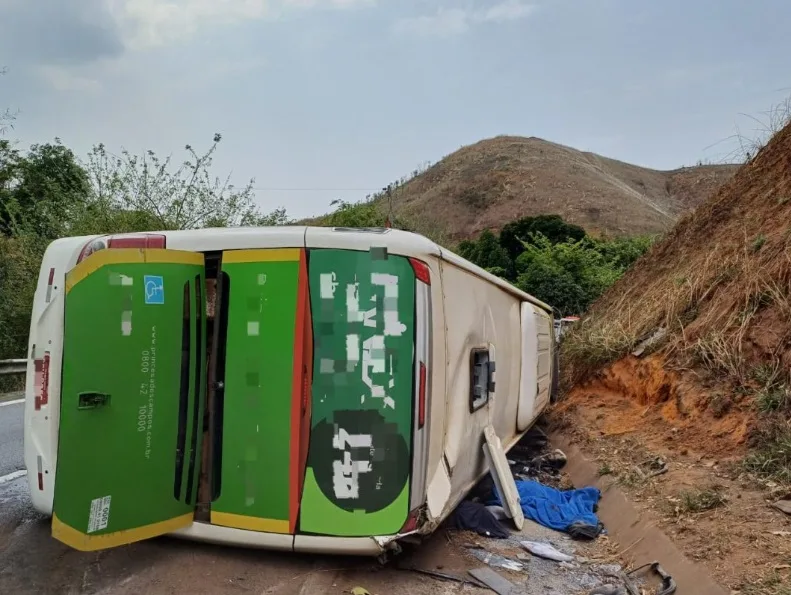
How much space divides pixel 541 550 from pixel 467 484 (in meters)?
0.67

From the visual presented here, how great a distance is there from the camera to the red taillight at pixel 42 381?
3.34 meters

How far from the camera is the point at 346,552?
322 centimetres

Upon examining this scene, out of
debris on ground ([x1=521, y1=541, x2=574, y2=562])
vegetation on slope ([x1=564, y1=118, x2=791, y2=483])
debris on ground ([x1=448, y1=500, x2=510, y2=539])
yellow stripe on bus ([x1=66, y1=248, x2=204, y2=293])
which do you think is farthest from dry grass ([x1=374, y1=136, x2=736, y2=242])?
yellow stripe on bus ([x1=66, y1=248, x2=204, y2=293])

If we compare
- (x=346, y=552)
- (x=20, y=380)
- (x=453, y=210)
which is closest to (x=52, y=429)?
(x=346, y=552)

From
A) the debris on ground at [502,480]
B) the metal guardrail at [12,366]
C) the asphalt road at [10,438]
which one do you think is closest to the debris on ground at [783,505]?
the debris on ground at [502,480]

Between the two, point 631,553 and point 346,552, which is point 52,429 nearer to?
point 346,552

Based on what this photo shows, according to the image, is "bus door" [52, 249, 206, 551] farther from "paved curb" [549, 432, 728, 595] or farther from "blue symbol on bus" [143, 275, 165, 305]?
"paved curb" [549, 432, 728, 595]

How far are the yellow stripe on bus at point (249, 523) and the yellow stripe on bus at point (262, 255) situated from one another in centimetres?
136

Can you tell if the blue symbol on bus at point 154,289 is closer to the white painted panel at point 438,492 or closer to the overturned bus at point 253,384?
the overturned bus at point 253,384

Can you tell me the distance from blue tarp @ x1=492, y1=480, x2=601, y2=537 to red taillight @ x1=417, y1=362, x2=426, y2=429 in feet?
6.41

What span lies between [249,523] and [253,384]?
74 cm

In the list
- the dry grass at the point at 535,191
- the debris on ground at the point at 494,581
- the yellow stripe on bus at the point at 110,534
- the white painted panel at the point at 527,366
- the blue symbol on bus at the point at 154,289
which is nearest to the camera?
the yellow stripe on bus at the point at 110,534

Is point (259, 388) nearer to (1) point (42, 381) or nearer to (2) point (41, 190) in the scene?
(1) point (42, 381)

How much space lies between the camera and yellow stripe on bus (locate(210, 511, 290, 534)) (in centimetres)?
323
